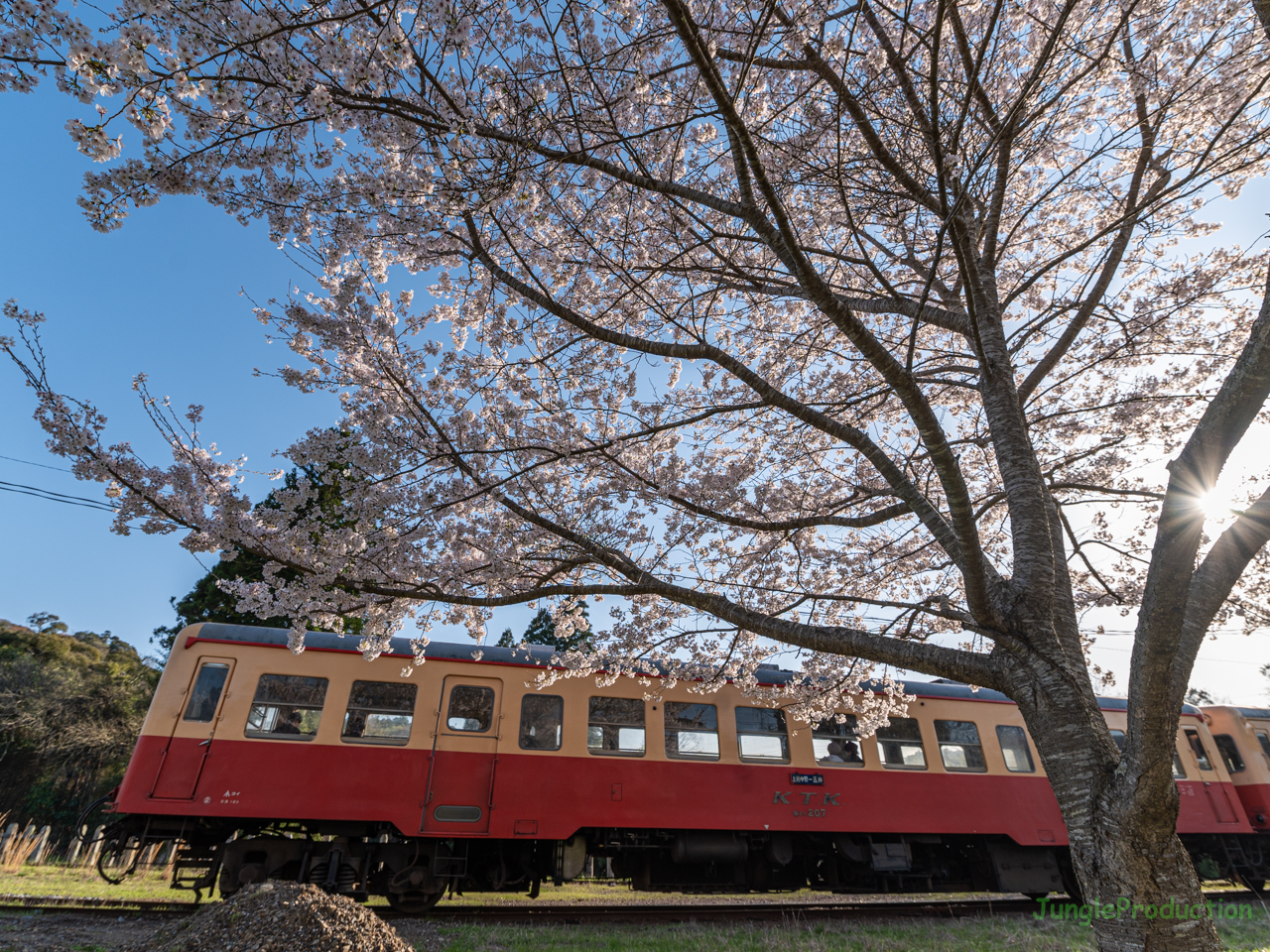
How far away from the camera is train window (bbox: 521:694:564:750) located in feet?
22.4

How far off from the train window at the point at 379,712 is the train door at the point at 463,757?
36cm

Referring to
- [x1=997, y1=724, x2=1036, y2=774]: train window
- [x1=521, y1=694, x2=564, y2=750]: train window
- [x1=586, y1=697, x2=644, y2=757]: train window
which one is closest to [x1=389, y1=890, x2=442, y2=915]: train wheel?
[x1=521, y1=694, x2=564, y2=750]: train window

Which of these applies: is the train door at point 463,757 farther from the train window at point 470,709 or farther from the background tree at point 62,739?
the background tree at point 62,739

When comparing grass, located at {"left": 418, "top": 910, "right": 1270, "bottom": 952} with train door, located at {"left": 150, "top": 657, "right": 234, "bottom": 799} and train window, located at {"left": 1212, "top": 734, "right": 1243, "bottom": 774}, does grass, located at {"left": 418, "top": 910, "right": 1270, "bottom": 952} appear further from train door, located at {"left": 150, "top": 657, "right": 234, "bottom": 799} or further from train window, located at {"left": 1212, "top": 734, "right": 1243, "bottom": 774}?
train window, located at {"left": 1212, "top": 734, "right": 1243, "bottom": 774}

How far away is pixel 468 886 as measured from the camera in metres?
6.59

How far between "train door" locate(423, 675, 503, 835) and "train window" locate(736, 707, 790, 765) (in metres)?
2.98

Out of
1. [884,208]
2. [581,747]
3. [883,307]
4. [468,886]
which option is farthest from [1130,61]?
[468,886]

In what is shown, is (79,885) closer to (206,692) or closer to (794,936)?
(206,692)

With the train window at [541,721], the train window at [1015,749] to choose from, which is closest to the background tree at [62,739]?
the train window at [541,721]

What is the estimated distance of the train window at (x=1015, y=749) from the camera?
8367 millimetres

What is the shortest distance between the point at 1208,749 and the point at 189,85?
1447cm

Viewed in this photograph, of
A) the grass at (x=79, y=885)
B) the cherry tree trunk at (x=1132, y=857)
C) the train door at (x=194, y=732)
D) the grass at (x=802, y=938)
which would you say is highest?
the train door at (x=194, y=732)

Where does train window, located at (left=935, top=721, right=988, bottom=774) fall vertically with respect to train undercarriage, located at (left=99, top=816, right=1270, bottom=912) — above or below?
above

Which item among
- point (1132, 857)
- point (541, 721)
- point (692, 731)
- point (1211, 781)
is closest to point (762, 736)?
point (692, 731)
